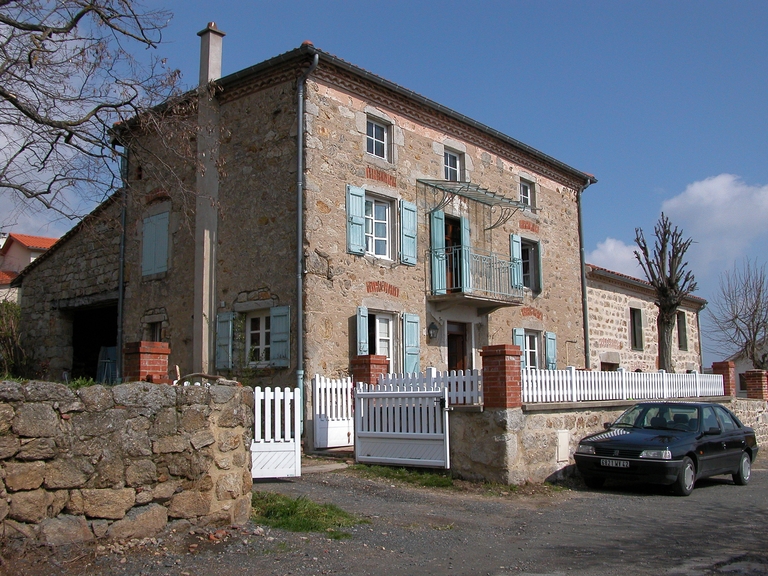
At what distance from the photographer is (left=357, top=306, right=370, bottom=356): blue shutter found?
14344mm

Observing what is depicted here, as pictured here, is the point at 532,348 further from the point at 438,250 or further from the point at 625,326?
the point at 625,326

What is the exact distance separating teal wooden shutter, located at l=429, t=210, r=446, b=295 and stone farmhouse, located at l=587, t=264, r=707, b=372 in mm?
7712

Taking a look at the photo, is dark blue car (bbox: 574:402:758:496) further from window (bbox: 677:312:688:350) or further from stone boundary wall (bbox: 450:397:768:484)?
window (bbox: 677:312:688:350)

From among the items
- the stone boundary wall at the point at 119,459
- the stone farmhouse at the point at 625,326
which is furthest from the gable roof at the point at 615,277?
the stone boundary wall at the point at 119,459

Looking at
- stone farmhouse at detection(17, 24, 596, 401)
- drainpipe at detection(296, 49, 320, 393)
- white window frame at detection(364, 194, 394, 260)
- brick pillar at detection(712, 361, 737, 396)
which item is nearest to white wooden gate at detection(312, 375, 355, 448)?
drainpipe at detection(296, 49, 320, 393)

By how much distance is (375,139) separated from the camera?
15.9 metres

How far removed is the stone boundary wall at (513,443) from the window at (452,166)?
757 centimetres

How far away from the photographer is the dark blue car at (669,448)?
10.1 meters

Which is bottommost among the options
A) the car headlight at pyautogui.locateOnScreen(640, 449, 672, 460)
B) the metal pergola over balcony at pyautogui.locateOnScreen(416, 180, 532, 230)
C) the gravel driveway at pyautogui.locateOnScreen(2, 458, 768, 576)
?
the gravel driveway at pyautogui.locateOnScreen(2, 458, 768, 576)

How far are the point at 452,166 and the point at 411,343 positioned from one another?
4.82m

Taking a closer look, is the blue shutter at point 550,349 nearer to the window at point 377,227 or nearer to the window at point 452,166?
the window at point 452,166

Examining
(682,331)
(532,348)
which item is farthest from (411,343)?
(682,331)

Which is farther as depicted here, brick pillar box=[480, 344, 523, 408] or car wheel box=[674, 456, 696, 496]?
brick pillar box=[480, 344, 523, 408]

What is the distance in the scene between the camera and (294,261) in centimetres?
1402
